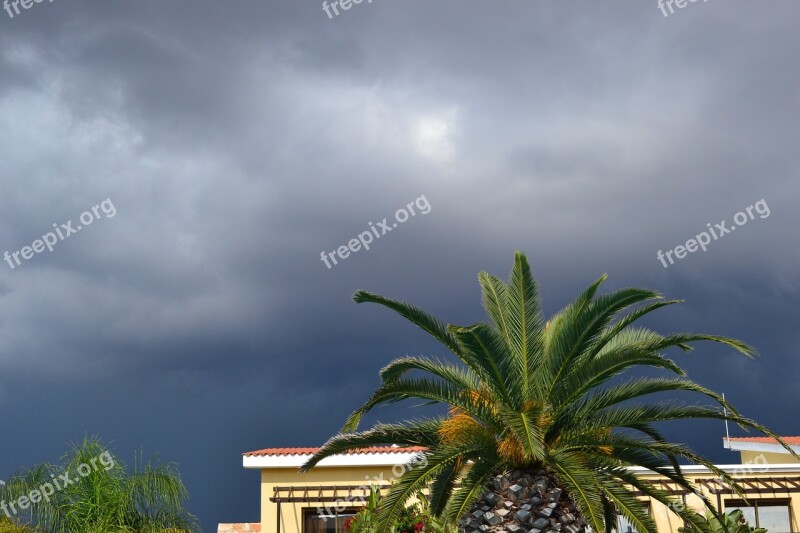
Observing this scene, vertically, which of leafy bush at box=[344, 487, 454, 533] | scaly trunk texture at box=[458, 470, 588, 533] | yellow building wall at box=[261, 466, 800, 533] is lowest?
scaly trunk texture at box=[458, 470, 588, 533]

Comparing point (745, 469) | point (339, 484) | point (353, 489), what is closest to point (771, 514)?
point (745, 469)

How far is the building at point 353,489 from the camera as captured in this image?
65.3 feet

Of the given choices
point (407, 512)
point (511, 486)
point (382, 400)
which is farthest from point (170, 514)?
point (511, 486)

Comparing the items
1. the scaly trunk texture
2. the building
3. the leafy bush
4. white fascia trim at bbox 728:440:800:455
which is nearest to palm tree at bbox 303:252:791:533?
the scaly trunk texture

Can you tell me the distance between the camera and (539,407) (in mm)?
11117

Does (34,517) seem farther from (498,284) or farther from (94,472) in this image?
(498,284)

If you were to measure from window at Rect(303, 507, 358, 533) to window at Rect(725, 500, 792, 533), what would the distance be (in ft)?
28.8

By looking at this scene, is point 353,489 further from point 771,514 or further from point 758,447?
point 758,447

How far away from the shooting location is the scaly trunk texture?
11656 millimetres

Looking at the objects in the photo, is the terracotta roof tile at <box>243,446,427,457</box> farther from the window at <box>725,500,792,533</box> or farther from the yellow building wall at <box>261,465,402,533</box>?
the window at <box>725,500,792,533</box>

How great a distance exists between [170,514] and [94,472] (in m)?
1.55

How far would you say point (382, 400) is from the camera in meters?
12.3

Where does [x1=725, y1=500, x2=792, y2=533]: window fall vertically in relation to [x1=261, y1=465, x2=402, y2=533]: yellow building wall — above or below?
below

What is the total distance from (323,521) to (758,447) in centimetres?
1200
